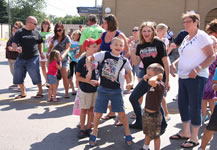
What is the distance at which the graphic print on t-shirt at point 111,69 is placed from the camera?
375 cm

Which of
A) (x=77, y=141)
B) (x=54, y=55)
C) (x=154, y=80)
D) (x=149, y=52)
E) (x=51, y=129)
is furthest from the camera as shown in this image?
(x=54, y=55)

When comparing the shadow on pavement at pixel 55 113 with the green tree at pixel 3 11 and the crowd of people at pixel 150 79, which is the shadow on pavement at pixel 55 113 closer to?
the crowd of people at pixel 150 79

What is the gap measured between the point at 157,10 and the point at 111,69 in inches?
697

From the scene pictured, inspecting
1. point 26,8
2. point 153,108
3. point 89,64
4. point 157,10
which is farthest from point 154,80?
point 26,8

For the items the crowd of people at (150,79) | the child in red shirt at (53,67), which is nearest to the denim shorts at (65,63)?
the child in red shirt at (53,67)

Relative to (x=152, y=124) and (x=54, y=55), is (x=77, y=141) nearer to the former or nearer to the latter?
(x=152, y=124)

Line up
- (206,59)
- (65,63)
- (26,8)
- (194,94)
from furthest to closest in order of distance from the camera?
1. (26,8)
2. (65,63)
3. (194,94)
4. (206,59)

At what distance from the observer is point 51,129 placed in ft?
14.6

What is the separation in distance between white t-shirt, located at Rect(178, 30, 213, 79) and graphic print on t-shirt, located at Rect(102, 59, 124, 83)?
3.24 ft

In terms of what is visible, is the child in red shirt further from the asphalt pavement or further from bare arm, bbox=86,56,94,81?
bare arm, bbox=86,56,94,81

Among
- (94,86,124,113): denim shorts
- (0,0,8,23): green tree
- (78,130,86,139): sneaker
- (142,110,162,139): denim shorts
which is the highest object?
(0,0,8,23): green tree

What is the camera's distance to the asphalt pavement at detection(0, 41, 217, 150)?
3826 millimetres

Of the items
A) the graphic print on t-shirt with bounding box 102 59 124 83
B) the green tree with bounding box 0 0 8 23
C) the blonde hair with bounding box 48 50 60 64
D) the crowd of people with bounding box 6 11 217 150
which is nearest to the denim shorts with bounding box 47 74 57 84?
the blonde hair with bounding box 48 50 60 64

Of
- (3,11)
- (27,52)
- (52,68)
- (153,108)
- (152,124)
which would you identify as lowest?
(152,124)
